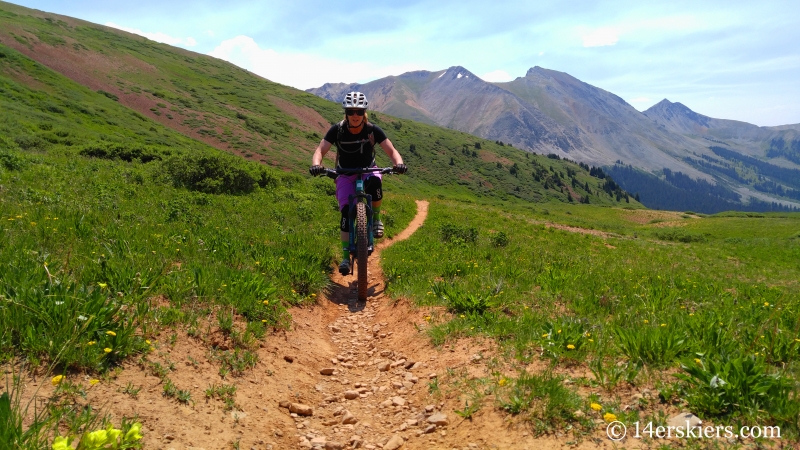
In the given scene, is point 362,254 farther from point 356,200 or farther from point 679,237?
point 679,237

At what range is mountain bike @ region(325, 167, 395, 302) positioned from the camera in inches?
320

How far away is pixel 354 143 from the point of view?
854cm

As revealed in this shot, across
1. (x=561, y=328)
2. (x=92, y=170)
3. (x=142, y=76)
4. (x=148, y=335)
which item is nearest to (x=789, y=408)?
(x=561, y=328)

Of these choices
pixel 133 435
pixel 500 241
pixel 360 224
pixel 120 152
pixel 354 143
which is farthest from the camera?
pixel 120 152

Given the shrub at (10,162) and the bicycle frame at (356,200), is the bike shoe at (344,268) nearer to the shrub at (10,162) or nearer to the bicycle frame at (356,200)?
the bicycle frame at (356,200)

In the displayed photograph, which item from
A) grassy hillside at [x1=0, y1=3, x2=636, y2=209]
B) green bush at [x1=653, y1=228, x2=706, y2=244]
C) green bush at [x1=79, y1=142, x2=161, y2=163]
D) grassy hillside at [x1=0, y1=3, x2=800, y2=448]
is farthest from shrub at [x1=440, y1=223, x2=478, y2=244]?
grassy hillside at [x1=0, y1=3, x2=636, y2=209]

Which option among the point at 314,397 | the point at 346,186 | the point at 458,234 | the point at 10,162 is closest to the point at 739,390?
the point at 314,397

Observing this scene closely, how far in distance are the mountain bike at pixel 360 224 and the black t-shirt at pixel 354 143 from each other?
32 centimetres

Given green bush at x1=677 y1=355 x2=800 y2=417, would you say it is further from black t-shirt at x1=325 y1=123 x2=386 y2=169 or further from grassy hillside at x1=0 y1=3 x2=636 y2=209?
grassy hillside at x1=0 y1=3 x2=636 y2=209

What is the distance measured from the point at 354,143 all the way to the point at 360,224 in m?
1.61

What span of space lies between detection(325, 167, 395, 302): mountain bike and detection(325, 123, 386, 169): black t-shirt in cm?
32

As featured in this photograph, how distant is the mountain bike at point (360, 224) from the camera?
26.7ft

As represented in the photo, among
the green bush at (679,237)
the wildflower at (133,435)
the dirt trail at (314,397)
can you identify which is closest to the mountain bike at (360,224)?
the dirt trail at (314,397)

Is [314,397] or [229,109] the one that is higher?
[229,109]
